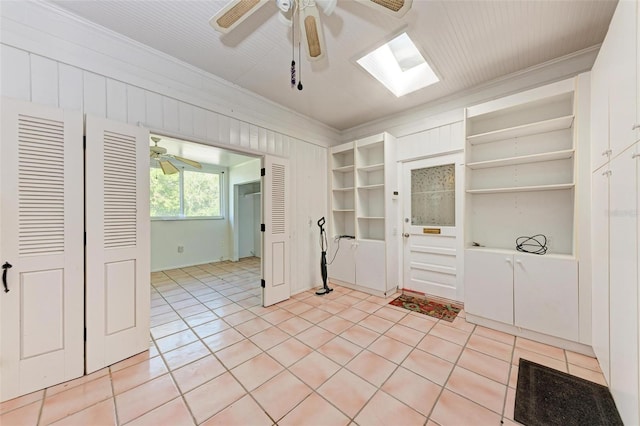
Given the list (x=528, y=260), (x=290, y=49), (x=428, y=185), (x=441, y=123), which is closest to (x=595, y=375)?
(x=528, y=260)

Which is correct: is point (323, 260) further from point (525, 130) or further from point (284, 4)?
point (284, 4)

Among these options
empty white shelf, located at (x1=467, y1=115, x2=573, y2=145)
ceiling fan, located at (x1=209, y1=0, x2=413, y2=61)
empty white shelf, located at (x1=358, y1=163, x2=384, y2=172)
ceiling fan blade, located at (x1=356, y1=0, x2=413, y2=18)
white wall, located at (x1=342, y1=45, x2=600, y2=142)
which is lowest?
empty white shelf, located at (x1=358, y1=163, x2=384, y2=172)

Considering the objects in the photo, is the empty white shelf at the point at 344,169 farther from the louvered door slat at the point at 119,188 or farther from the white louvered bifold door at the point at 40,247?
the white louvered bifold door at the point at 40,247

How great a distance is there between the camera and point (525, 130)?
102 inches

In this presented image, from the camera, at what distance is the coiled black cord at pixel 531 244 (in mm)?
2609

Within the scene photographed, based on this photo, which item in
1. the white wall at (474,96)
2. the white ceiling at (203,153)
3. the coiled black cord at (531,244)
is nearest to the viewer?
the white wall at (474,96)

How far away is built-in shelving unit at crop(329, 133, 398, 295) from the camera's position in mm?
3662

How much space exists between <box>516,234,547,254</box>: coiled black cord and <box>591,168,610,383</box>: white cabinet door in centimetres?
56

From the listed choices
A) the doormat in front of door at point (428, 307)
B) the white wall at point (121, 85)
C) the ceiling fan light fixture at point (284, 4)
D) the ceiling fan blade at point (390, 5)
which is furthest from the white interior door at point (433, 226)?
the ceiling fan light fixture at point (284, 4)

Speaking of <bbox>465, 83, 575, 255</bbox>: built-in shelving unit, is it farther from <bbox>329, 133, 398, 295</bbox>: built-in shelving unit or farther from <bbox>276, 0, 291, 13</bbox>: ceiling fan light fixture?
<bbox>276, 0, 291, 13</bbox>: ceiling fan light fixture

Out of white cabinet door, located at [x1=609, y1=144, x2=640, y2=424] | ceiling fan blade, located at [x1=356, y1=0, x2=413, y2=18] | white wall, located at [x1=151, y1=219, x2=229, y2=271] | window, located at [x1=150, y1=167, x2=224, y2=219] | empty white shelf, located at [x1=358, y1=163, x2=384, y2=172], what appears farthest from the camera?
window, located at [x1=150, y1=167, x2=224, y2=219]

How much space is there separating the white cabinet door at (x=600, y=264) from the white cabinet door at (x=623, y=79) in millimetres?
362

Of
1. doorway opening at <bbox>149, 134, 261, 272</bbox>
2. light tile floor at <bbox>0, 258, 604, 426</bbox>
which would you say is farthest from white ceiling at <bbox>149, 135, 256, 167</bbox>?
light tile floor at <bbox>0, 258, 604, 426</bbox>

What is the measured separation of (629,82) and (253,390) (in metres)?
3.08
